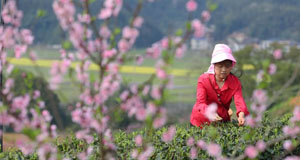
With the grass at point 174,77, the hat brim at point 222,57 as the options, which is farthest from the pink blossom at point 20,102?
the hat brim at point 222,57

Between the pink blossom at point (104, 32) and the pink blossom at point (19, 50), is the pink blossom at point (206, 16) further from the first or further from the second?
the pink blossom at point (19, 50)

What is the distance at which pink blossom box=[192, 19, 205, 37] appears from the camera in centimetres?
276

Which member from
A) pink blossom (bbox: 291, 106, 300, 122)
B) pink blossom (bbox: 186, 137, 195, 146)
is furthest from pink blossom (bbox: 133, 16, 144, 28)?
pink blossom (bbox: 186, 137, 195, 146)

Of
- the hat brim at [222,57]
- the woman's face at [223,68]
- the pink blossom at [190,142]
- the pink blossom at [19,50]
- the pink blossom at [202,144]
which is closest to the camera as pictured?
the pink blossom at [19,50]

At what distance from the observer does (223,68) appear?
4902mm

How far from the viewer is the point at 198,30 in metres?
2.79

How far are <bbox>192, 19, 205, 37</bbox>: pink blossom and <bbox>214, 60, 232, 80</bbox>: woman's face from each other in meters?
2.09

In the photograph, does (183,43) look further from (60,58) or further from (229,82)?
(229,82)

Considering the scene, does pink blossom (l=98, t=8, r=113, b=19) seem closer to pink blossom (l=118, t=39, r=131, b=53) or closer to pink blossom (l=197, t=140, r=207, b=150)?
pink blossom (l=118, t=39, r=131, b=53)

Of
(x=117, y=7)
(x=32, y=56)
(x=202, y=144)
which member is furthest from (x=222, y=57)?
(x=32, y=56)

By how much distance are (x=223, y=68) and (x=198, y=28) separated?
2176mm

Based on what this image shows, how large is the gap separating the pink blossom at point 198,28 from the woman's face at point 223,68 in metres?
2.09

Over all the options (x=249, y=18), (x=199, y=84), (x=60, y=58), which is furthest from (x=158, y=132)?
(x=249, y=18)

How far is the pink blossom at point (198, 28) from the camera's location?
276cm
